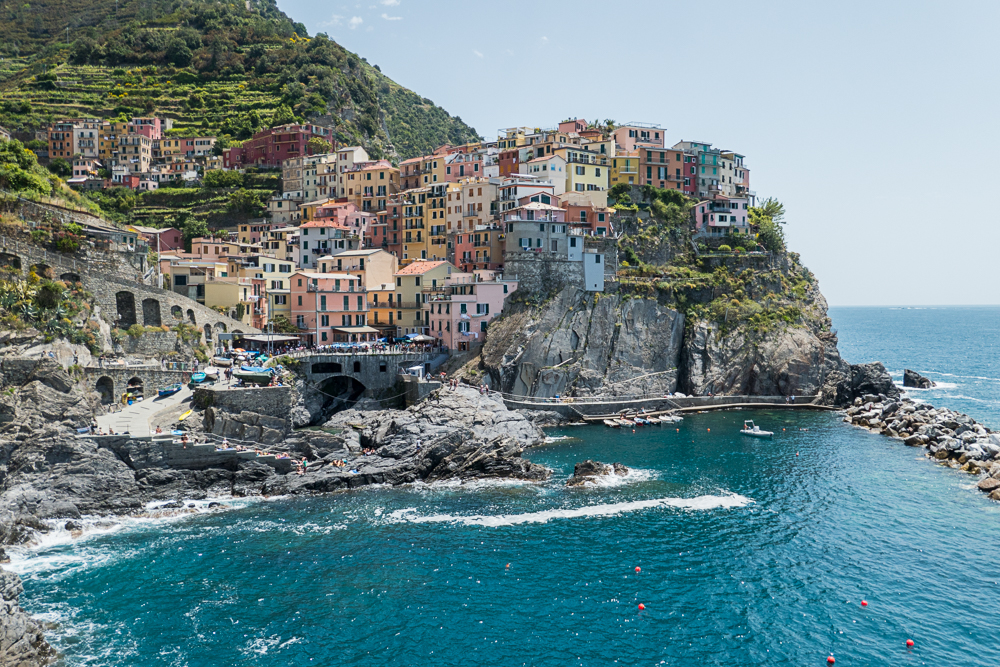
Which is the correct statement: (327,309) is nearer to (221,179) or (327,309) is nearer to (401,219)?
(401,219)

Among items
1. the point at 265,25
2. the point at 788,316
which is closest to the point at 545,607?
the point at 788,316

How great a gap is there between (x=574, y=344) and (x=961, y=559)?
135 ft

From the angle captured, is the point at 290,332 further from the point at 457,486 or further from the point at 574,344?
the point at 457,486

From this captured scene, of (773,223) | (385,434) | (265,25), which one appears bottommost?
(385,434)

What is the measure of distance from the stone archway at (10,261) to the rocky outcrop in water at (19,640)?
35.5 meters

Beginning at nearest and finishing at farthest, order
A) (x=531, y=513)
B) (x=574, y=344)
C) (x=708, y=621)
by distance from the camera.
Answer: (x=708, y=621) < (x=531, y=513) < (x=574, y=344)

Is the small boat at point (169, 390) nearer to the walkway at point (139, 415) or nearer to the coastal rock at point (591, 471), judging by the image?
the walkway at point (139, 415)

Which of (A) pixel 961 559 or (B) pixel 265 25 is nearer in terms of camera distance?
(A) pixel 961 559

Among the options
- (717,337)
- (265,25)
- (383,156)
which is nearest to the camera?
(717,337)

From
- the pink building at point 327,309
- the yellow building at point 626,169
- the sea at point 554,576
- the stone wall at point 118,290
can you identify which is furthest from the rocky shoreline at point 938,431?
the stone wall at point 118,290

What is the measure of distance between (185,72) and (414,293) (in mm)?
97453

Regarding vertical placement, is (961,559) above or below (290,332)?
below

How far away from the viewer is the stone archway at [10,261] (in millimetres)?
55250

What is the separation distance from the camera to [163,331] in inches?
2447
